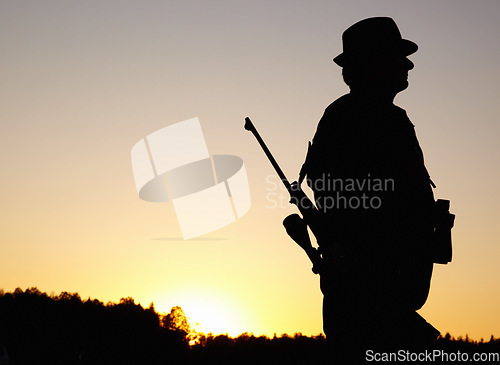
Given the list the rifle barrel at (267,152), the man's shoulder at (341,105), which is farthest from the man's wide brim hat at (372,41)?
the rifle barrel at (267,152)

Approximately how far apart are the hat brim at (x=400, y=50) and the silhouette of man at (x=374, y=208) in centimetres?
1

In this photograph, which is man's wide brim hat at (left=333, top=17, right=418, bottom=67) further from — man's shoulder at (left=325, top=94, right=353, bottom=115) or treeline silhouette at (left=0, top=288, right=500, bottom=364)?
treeline silhouette at (left=0, top=288, right=500, bottom=364)

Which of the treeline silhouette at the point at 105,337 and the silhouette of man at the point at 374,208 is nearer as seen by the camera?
the silhouette of man at the point at 374,208

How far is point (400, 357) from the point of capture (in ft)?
18.8

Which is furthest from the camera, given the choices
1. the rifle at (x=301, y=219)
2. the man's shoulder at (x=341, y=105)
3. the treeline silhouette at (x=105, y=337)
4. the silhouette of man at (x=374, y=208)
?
the treeline silhouette at (x=105, y=337)

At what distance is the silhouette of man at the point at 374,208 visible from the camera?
590cm

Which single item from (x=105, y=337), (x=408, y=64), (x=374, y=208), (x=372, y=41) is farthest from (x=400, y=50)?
(x=105, y=337)

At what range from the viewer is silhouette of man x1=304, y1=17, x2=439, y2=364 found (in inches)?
232

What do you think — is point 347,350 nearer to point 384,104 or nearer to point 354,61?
point 384,104
